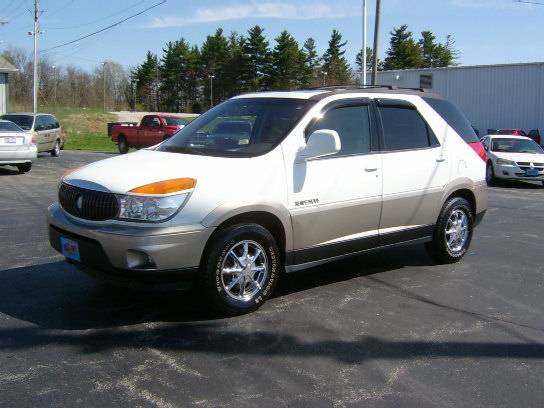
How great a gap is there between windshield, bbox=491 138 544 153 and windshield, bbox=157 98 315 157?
13743 millimetres

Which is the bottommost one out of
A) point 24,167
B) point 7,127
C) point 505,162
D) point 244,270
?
point 244,270

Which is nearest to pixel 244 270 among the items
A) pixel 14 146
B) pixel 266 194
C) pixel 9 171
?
pixel 266 194

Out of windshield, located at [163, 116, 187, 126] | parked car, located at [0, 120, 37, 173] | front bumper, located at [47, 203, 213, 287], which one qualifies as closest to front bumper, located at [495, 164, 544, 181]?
parked car, located at [0, 120, 37, 173]

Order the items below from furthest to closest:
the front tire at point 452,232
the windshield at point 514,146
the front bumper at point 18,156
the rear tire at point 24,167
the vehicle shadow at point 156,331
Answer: the windshield at point 514,146 < the rear tire at point 24,167 < the front bumper at point 18,156 < the front tire at point 452,232 < the vehicle shadow at point 156,331

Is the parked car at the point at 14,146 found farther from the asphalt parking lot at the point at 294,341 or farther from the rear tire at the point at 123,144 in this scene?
the rear tire at the point at 123,144

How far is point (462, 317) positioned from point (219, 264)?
2.10 meters

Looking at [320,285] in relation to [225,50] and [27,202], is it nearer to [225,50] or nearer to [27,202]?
[27,202]

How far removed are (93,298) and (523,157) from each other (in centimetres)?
1469

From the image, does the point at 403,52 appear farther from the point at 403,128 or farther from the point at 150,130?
the point at 403,128

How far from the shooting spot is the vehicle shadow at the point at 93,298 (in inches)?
192

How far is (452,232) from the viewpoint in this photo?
692cm

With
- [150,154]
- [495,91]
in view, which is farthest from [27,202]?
[495,91]

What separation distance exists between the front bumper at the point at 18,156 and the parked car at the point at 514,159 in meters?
12.9

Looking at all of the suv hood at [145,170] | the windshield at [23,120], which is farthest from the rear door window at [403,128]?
the windshield at [23,120]
